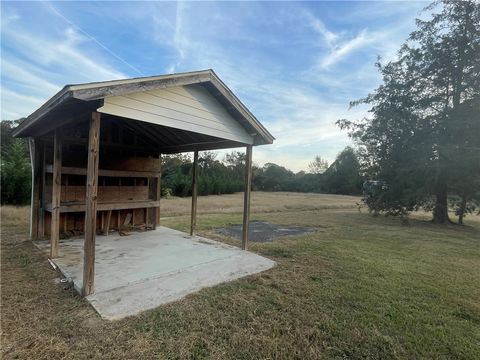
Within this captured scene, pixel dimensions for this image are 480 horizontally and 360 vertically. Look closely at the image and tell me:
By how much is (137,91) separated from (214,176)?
88.3 feet

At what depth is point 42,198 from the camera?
5.90 m

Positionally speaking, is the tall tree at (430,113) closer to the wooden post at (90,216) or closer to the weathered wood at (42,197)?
the wooden post at (90,216)

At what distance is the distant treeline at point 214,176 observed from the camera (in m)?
10.5

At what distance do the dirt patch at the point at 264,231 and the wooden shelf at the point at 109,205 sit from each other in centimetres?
223

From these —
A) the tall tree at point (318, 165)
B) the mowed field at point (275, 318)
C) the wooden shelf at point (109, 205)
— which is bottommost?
the mowed field at point (275, 318)

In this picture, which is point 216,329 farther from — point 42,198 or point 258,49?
point 258,49

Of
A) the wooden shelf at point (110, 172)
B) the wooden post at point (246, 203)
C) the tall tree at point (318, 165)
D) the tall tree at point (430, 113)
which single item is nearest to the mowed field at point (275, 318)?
the wooden post at point (246, 203)

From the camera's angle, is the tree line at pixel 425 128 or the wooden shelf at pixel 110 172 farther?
the tree line at pixel 425 128

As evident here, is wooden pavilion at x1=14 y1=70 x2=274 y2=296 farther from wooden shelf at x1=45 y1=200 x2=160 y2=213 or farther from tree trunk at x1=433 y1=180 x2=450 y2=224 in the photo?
tree trunk at x1=433 y1=180 x2=450 y2=224

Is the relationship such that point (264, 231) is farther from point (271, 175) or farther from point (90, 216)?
point (271, 175)

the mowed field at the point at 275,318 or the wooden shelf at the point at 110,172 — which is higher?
the wooden shelf at the point at 110,172

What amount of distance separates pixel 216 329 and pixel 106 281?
1898 millimetres

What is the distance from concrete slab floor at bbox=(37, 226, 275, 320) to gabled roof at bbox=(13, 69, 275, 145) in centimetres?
233

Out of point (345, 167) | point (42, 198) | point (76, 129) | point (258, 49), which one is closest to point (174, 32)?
point (258, 49)
